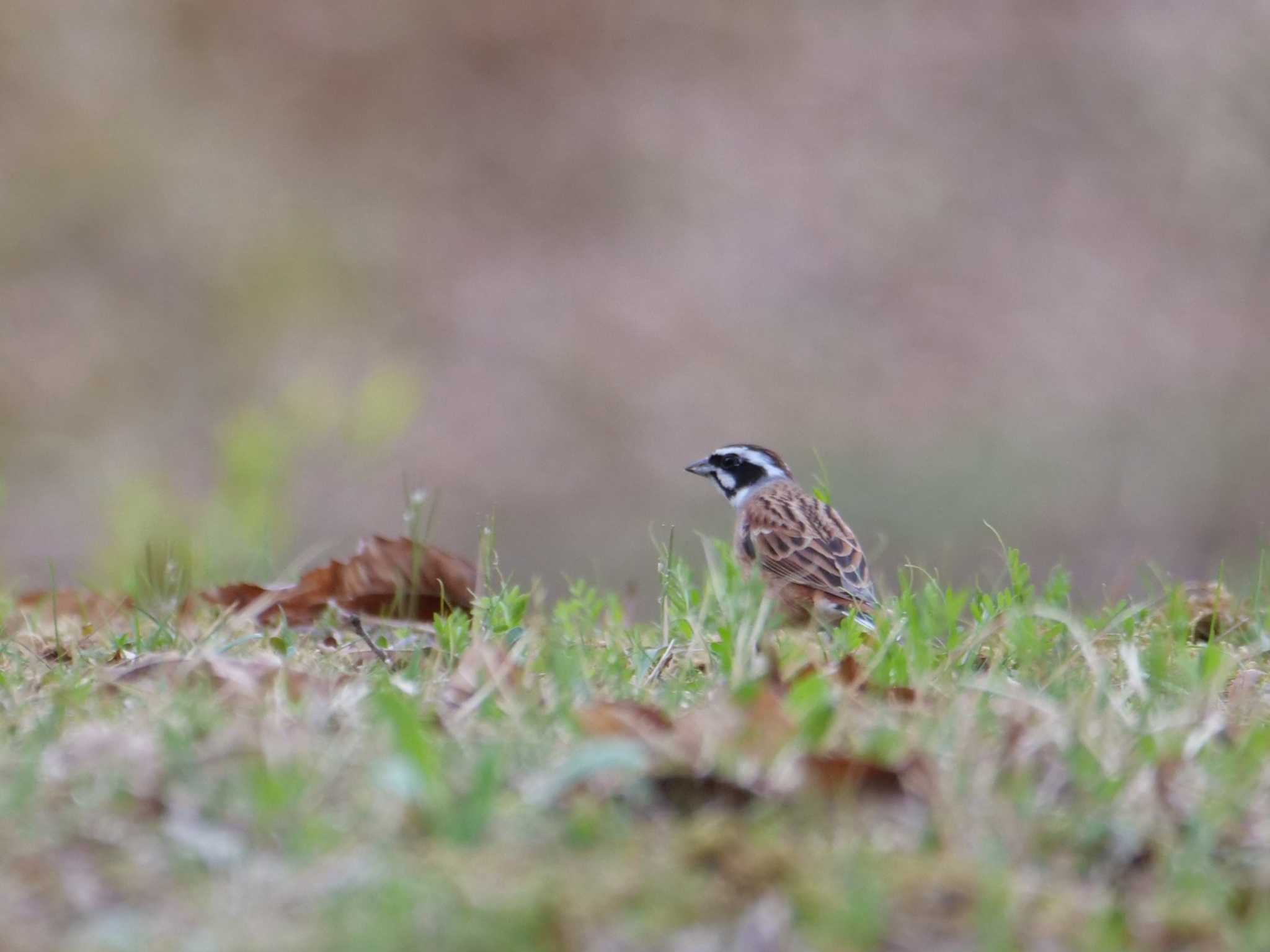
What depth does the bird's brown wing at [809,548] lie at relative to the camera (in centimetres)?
716

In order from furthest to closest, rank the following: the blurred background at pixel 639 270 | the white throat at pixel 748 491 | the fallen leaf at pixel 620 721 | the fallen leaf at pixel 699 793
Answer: the blurred background at pixel 639 270 → the white throat at pixel 748 491 → the fallen leaf at pixel 620 721 → the fallen leaf at pixel 699 793

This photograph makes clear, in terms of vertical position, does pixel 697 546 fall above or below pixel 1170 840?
below

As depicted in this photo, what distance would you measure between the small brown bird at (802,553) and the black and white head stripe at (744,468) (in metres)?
0.13

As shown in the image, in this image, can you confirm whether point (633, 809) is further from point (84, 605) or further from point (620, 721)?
point (84, 605)

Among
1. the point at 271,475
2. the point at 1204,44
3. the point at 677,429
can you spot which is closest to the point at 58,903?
the point at 271,475

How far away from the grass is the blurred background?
8.01m

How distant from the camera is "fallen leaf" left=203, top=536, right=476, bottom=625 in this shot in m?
6.02

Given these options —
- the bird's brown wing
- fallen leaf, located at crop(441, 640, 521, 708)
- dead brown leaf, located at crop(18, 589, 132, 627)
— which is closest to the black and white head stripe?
the bird's brown wing

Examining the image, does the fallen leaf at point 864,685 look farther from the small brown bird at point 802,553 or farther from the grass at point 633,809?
the small brown bird at point 802,553

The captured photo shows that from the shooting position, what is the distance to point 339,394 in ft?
47.6

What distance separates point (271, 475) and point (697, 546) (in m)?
3.29

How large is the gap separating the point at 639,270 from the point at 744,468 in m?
9.46

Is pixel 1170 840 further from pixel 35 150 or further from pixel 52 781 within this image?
pixel 35 150

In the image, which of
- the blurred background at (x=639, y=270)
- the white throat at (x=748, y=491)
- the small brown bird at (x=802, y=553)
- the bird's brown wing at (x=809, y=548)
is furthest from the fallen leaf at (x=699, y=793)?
the blurred background at (x=639, y=270)
